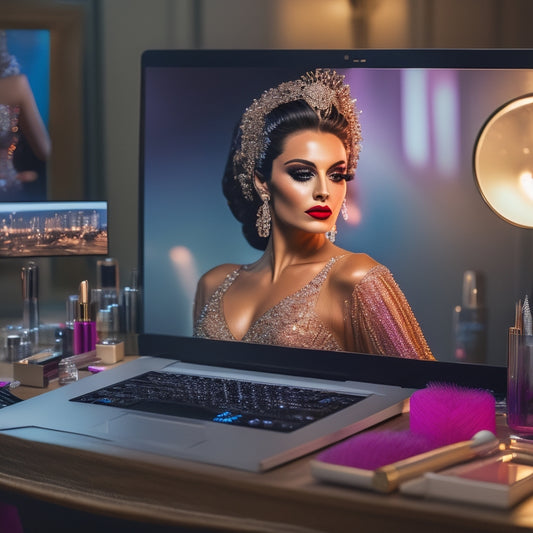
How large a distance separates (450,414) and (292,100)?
0.54m

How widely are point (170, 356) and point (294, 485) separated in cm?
57

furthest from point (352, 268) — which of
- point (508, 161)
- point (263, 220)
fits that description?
point (508, 161)

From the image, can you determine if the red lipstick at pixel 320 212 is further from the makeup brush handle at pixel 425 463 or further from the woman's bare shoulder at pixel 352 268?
the makeup brush handle at pixel 425 463

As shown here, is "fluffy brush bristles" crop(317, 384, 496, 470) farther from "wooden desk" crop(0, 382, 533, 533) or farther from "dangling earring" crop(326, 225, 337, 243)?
"dangling earring" crop(326, 225, 337, 243)

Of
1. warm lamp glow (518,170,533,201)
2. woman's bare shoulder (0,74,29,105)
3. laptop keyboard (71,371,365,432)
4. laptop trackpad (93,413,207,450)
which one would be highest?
woman's bare shoulder (0,74,29,105)

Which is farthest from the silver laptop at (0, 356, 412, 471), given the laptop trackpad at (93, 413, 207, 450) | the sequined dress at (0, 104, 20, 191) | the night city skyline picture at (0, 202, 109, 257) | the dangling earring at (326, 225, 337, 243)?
the sequined dress at (0, 104, 20, 191)

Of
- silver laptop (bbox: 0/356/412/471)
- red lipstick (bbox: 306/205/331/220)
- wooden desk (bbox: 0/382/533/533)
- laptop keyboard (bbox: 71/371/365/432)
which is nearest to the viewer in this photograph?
wooden desk (bbox: 0/382/533/533)

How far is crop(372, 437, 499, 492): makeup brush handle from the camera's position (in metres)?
0.75

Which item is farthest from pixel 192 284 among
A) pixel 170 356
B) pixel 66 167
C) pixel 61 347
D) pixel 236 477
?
pixel 236 477

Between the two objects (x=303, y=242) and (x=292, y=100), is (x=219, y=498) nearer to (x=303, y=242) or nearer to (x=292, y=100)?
(x=303, y=242)

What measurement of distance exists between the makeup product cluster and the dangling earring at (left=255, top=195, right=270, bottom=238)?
0.31 metres

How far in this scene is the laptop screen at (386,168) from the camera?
3.65ft

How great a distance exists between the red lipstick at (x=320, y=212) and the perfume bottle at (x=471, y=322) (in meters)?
0.21

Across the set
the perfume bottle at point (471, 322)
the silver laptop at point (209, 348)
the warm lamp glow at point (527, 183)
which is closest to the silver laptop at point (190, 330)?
the silver laptop at point (209, 348)
